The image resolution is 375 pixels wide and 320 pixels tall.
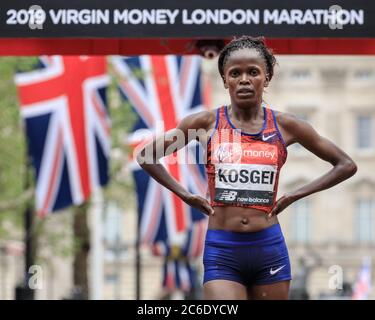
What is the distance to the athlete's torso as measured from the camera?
852cm

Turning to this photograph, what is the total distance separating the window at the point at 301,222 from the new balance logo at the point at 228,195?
75.1 m

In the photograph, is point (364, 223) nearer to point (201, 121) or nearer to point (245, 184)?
point (201, 121)

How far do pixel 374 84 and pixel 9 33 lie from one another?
7874 cm

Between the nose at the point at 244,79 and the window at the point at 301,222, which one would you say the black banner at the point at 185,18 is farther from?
the window at the point at 301,222

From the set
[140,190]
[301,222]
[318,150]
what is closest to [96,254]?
[140,190]

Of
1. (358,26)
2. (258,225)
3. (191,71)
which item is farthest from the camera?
(191,71)

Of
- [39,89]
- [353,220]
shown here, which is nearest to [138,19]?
[39,89]

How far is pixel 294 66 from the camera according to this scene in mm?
86938

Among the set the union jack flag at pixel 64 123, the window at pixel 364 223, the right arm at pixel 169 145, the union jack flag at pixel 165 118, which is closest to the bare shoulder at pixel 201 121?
the right arm at pixel 169 145

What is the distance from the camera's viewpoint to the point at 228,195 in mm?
8539

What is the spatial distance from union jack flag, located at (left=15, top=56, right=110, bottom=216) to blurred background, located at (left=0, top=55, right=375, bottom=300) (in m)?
0.03

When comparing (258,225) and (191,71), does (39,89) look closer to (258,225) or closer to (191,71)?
(191,71)

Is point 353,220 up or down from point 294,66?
down
